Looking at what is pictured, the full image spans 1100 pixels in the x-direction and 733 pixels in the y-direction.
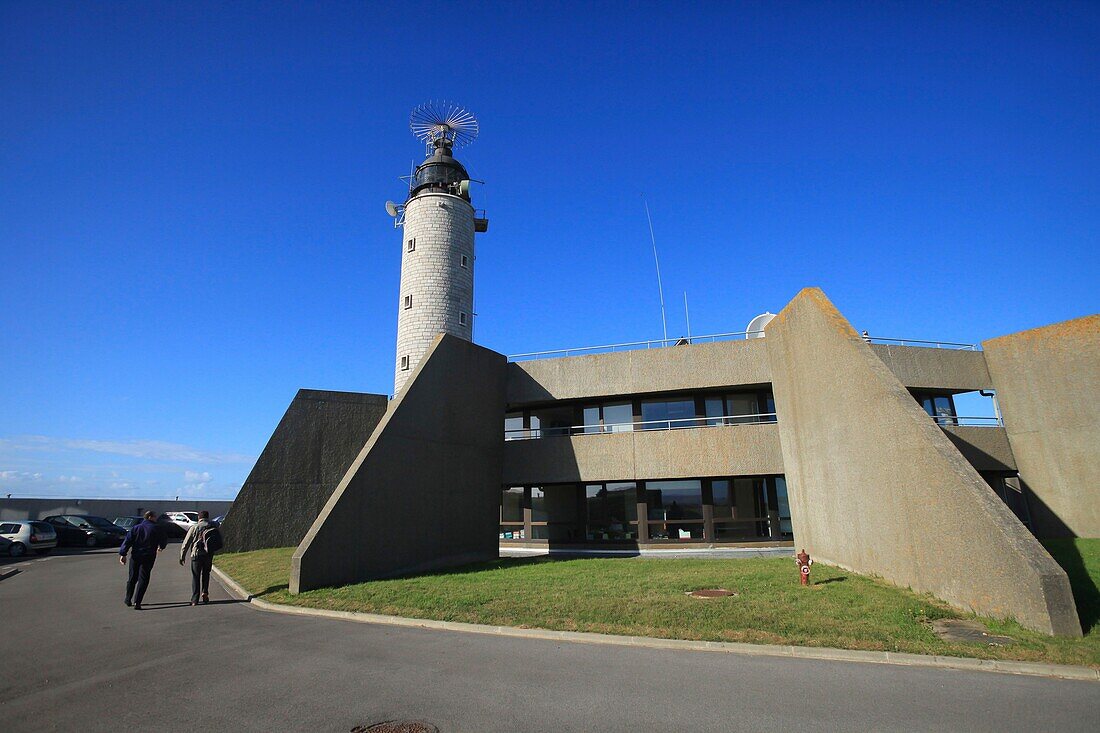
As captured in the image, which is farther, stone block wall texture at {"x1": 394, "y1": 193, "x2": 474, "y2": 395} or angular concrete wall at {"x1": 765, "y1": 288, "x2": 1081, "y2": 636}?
stone block wall texture at {"x1": 394, "y1": 193, "x2": 474, "y2": 395}

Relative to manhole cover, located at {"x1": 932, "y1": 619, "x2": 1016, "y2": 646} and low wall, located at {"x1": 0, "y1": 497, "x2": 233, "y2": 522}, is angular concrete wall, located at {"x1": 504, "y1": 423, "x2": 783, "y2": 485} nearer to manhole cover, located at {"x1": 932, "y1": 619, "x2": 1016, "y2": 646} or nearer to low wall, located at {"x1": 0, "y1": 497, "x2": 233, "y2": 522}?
manhole cover, located at {"x1": 932, "y1": 619, "x2": 1016, "y2": 646}

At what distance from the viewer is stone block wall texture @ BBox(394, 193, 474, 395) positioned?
30.3 meters

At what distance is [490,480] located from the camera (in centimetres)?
2011

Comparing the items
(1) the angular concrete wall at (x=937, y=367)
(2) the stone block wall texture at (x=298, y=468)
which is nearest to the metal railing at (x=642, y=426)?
(1) the angular concrete wall at (x=937, y=367)

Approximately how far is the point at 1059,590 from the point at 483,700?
7.42 meters

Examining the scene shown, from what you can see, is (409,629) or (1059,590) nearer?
(1059,590)

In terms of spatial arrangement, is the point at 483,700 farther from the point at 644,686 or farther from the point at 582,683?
the point at 644,686

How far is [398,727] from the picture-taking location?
501cm

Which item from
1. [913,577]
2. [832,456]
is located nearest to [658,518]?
[832,456]

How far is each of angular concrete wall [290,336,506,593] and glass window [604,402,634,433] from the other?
13.7ft

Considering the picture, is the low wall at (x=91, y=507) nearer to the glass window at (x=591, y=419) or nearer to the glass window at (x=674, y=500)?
the glass window at (x=591, y=419)

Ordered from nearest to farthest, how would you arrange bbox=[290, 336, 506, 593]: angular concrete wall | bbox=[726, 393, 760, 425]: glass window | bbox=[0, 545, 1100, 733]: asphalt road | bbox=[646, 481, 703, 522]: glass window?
bbox=[0, 545, 1100, 733]: asphalt road < bbox=[290, 336, 506, 593]: angular concrete wall < bbox=[646, 481, 703, 522]: glass window < bbox=[726, 393, 760, 425]: glass window

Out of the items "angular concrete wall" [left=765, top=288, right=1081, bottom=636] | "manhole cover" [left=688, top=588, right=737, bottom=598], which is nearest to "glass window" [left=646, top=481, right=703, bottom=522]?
"angular concrete wall" [left=765, top=288, right=1081, bottom=636]

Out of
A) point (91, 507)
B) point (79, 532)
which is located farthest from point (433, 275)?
point (91, 507)
